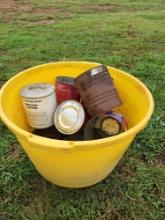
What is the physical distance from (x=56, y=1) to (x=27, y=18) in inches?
50.2

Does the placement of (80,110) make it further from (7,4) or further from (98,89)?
(7,4)

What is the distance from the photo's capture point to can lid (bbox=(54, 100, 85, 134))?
1.38 m

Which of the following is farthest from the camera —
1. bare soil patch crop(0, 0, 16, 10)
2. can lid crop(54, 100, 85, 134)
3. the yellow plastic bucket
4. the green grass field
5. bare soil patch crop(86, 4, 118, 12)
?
bare soil patch crop(86, 4, 118, 12)

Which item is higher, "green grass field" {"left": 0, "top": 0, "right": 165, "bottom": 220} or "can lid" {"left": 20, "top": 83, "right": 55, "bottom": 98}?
"can lid" {"left": 20, "top": 83, "right": 55, "bottom": 98}

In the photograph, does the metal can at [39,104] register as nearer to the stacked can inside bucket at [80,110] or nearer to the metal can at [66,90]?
the stacked can inside bucket at [80,110]

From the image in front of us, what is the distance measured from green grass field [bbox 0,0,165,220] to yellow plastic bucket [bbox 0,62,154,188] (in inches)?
4.2

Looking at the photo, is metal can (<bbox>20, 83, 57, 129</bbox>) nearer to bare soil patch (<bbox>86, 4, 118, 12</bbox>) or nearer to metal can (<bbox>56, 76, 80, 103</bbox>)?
metal can (<bbox>56, 76, 80, 103</bbox>)

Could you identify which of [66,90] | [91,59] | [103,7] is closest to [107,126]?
[66,90]

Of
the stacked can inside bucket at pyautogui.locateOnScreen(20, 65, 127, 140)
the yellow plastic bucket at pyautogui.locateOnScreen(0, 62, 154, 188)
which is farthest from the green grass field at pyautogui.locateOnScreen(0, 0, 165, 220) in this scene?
the stacked can inside bucket at pyautogui.locateOnScreen(20, 65, 127, 140)

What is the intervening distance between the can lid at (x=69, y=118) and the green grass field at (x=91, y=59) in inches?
13.2

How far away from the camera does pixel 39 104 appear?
4.58 ft

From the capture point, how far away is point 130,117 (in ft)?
5.33

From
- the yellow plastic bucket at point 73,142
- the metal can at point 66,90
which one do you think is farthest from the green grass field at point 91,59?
the metal can at point 66,90

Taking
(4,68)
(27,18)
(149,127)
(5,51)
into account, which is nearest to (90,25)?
(27,18)
